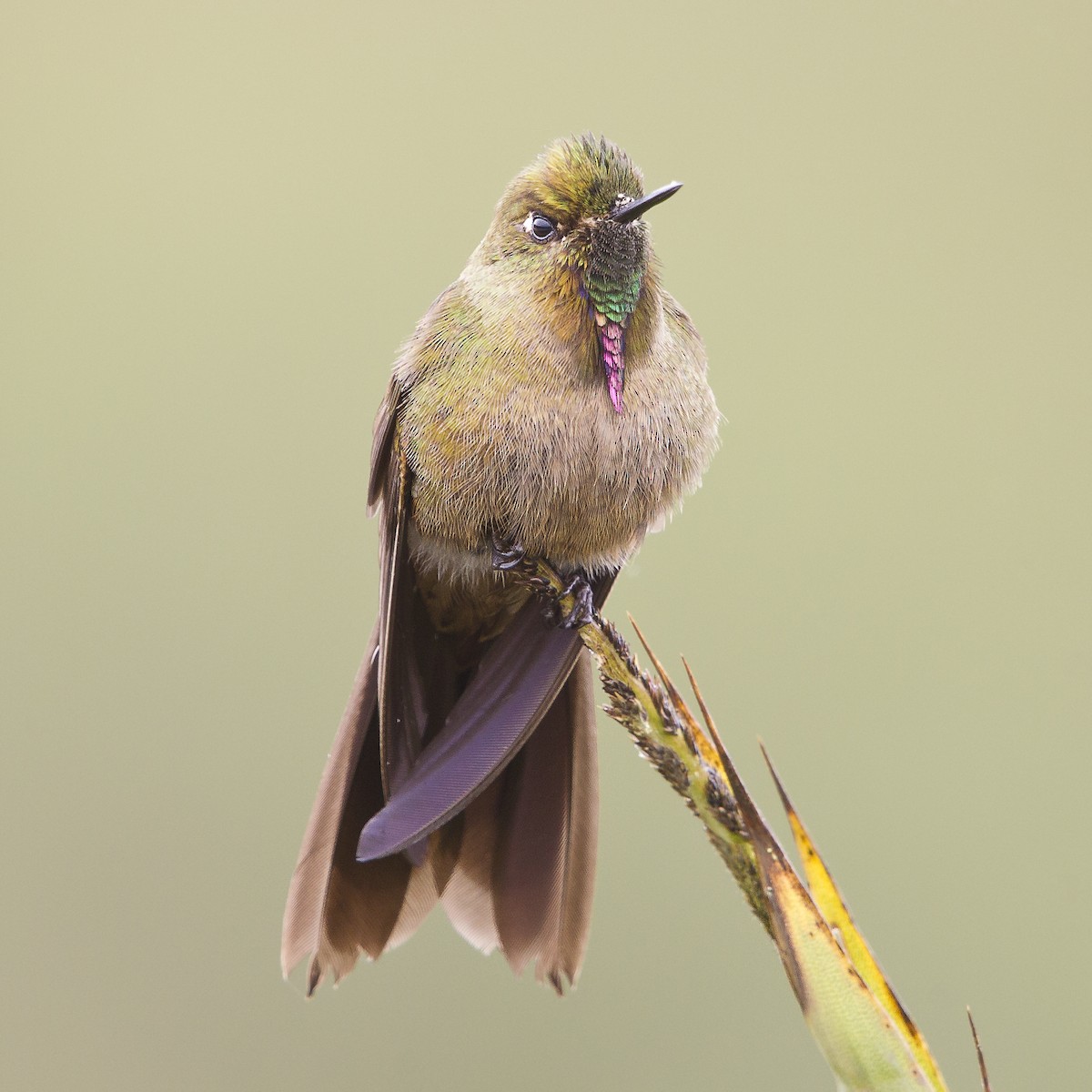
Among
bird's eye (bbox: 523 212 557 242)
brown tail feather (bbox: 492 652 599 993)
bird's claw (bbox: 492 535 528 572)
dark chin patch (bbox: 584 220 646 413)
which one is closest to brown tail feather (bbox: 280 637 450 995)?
brown tail feather (bbox: 492 652 599 993)

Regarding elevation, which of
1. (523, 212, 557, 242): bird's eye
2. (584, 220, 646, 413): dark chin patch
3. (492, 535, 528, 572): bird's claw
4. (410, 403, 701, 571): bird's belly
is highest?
(523, 212, 557, 242): bird's eye

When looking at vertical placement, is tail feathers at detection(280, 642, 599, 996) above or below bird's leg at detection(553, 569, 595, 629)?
below

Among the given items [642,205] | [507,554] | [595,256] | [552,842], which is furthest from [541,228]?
[552,842]

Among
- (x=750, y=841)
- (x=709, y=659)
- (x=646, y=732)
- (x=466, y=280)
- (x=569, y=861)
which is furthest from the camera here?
(x=709, y=659)

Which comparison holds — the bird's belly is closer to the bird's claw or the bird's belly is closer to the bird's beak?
the bird's claw

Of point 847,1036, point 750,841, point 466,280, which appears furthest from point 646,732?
point 466,280

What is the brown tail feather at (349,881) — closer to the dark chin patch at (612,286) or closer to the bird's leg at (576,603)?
the bird's leg at (576,603)

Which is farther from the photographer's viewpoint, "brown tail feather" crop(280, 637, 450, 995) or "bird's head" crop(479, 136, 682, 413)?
"bird's head" crop(479, 136, 682, 413)

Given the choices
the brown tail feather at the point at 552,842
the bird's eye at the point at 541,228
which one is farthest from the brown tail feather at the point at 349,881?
the bird's eye at the point at 541,228

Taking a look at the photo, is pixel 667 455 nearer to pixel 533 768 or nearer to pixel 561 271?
pixel 561 271
